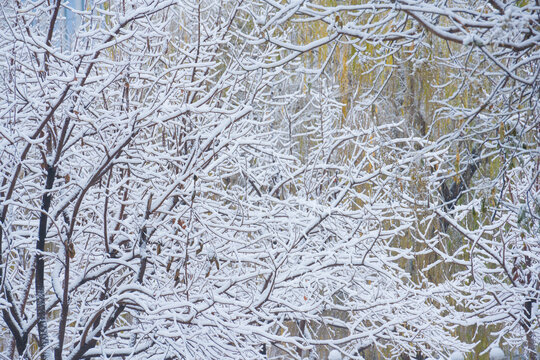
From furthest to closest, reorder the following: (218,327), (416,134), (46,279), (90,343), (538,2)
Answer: (416,134) < (46,279) < (90,343) < (218,327) < (538,2)

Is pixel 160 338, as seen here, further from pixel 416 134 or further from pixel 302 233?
pixel 416 134

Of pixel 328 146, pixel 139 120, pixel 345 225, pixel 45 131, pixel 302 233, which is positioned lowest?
pixel 345 225

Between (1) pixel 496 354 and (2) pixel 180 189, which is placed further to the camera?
(1) pixel 496 354

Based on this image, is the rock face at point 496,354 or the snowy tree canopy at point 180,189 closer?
the snowy tree canopy at point 180,189

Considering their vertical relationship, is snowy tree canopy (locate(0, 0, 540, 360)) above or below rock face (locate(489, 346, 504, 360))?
above

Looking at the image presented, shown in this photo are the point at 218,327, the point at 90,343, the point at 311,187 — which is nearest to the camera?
the point at 218,327

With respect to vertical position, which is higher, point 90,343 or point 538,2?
point 538,2

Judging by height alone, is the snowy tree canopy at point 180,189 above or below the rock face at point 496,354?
above

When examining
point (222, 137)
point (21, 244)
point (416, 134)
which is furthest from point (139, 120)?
point (416, 134)

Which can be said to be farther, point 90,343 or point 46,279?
point 46,279

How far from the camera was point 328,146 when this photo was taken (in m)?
6.35

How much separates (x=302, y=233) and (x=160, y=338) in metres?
1.45

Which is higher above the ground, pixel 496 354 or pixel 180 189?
pixel 180 189

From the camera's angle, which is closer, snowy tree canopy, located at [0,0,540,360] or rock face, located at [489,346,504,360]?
snowy tree canopy, located at [0,0,540,360]
